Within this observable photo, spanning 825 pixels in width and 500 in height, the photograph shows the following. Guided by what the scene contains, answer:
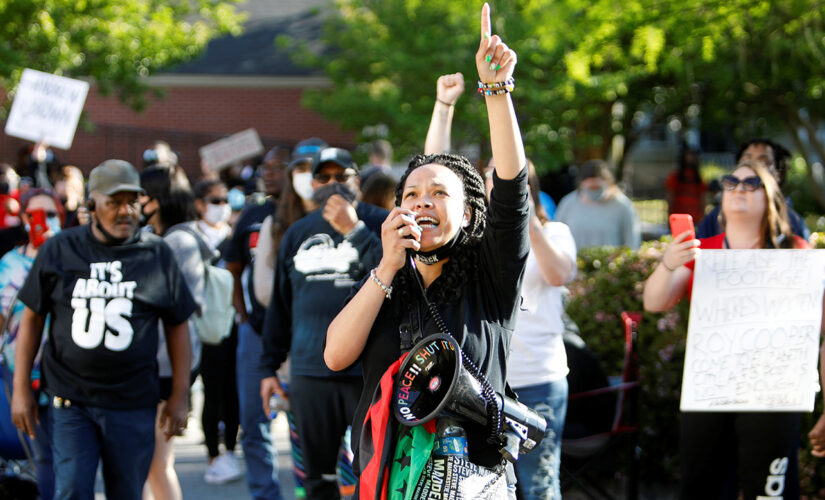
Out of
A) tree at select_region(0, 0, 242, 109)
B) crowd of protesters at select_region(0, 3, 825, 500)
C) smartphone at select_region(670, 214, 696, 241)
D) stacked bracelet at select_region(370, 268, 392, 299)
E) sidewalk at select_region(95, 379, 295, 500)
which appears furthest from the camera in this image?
tree at select_region(0, 0, 242, 109)

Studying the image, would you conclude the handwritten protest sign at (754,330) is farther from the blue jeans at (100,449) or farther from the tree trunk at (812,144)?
the tree trunk at (812,144)

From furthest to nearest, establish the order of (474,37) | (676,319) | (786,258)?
(474,37) → (676,319) → (786,258)

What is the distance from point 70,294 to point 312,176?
132cm

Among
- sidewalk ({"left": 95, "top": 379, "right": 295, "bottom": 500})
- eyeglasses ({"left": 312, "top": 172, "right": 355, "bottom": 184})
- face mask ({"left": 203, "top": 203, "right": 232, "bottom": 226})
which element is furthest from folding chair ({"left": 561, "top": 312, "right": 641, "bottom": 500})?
face mask ({"left": 203, "top": 203, "right": 232, "bottom": 226})

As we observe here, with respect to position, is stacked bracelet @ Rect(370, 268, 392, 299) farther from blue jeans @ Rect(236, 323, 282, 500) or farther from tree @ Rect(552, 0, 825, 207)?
tree @ Rect(552, 0, 825, 207)

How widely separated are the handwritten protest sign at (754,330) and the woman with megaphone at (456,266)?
133cm

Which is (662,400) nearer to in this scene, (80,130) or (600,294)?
(600,294)

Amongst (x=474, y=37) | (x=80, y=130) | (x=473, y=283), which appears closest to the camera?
(x=473, y=283)

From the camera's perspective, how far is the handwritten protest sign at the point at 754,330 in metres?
3.90

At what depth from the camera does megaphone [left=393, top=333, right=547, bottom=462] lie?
2664 millimetres

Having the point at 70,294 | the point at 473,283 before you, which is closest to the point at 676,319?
the point at 473,283

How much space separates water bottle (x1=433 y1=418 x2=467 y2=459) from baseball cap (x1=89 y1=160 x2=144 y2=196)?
7.37ft

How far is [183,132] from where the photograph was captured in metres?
20.5

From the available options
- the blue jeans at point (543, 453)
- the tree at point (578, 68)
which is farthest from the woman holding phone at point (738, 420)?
the tree at point (578, 68)
